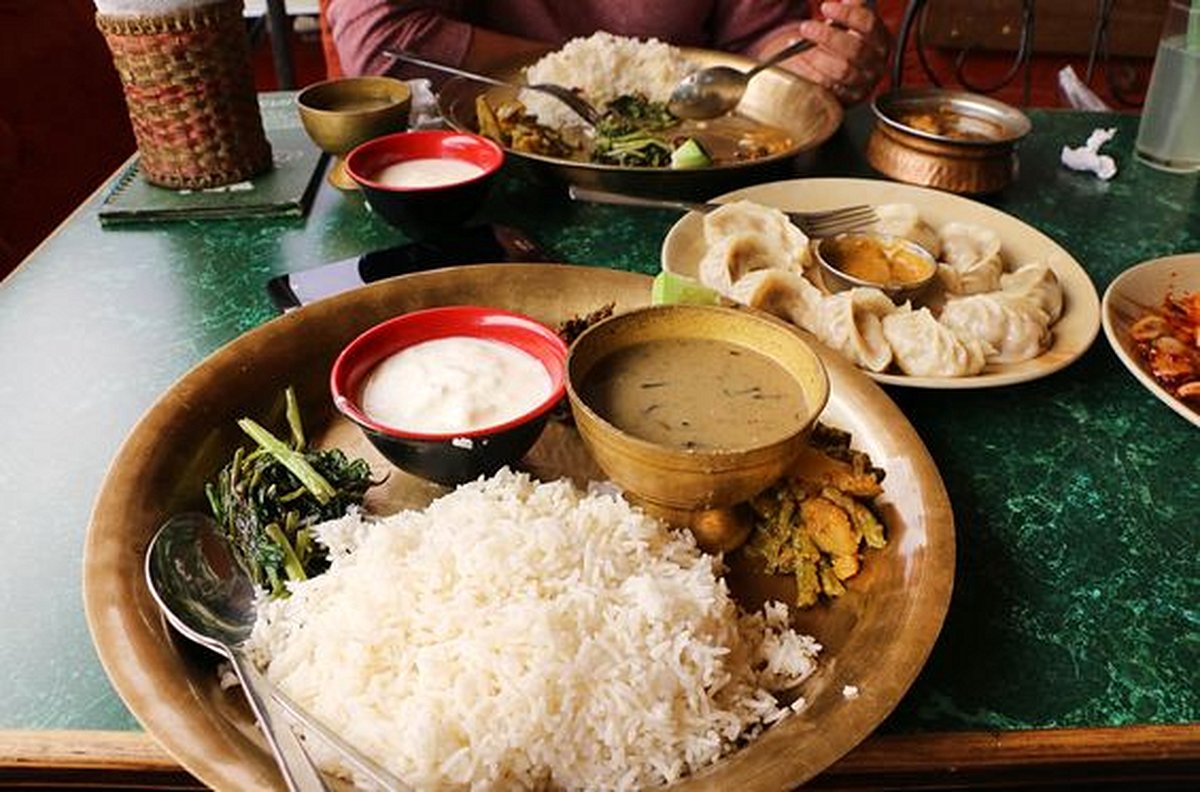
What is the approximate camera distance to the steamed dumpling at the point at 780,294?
1.57m

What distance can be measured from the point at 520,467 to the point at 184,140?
3.85 ft

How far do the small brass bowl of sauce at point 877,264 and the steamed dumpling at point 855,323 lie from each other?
0.06 m

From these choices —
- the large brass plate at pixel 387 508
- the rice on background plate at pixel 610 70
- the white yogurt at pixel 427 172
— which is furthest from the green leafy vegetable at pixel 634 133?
the large brass plate at pixel 387 508

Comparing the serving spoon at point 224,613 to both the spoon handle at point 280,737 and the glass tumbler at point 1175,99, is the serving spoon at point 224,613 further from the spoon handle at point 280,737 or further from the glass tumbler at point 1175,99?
the glass tumbler at point 1175,99

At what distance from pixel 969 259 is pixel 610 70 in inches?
45.6

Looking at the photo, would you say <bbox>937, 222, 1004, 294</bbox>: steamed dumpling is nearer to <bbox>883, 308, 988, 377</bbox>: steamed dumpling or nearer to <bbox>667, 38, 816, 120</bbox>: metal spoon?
<bbox>883, 308, 988, 377</bbox>: steamed dumpling

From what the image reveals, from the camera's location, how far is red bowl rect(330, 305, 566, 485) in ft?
3.91

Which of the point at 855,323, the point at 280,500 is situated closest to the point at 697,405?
the point at 855,323

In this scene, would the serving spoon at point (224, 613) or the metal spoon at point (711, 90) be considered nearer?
the serving spoon at point (224, 613)

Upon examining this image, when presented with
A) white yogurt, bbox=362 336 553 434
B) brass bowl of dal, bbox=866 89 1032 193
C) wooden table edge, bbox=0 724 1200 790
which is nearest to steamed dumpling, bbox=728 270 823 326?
white yogurt, bbox=362 336 553 434

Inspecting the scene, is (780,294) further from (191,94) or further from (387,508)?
(191,94)

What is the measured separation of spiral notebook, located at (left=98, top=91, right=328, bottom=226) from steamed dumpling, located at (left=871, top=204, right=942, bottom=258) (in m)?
1.22

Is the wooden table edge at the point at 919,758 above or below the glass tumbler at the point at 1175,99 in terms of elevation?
below

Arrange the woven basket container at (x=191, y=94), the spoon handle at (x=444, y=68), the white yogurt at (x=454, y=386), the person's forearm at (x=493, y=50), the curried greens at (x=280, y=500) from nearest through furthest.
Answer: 1. the curried greens at (x=280, y=500)
2. the white yogurt at (x=454, y=386)
3. the woven basket container at (x=191, y=94)
4. the spoon handle at (x=444, y=68)
5. the person's forearm at (x=493, y=50)
